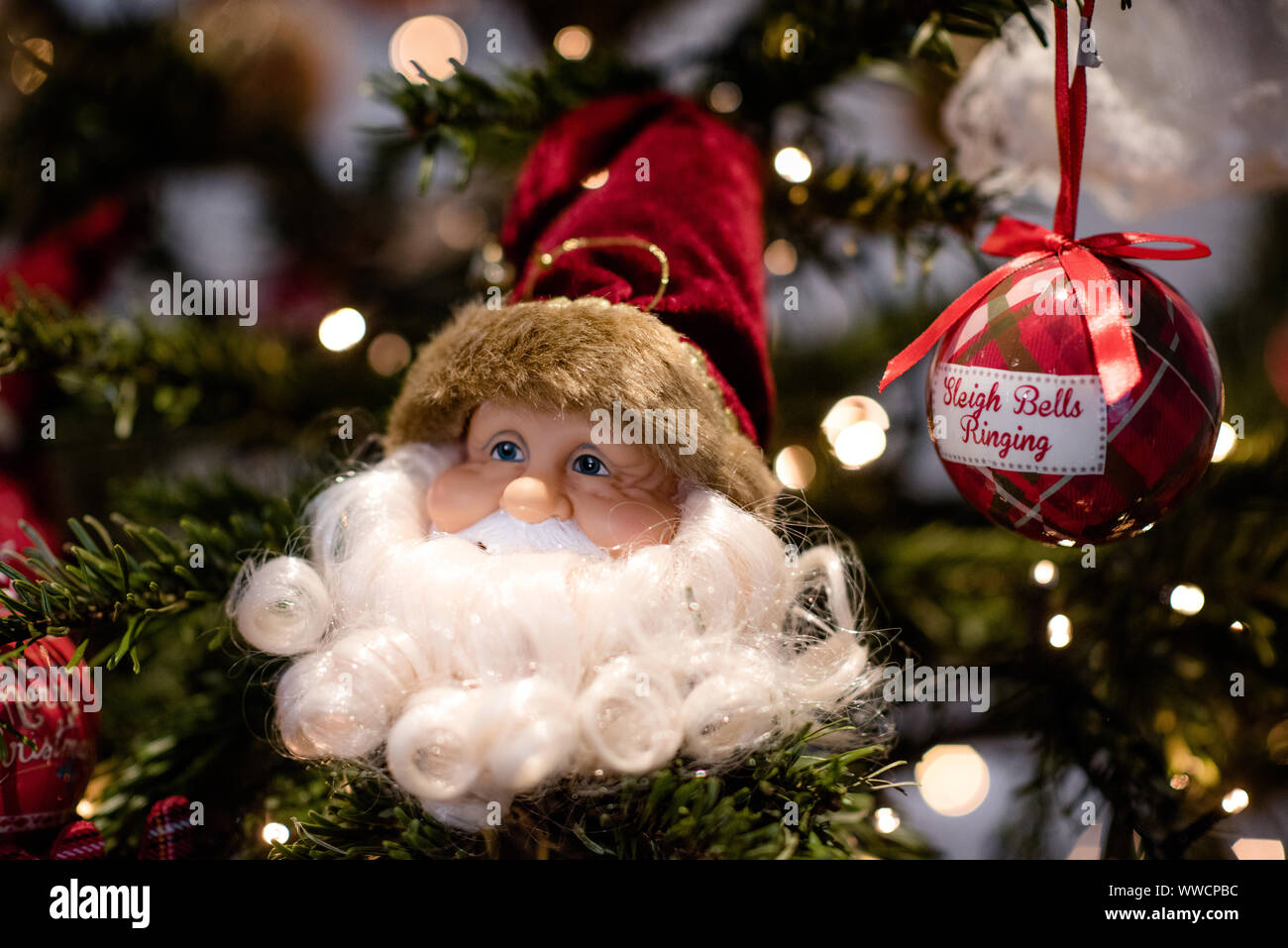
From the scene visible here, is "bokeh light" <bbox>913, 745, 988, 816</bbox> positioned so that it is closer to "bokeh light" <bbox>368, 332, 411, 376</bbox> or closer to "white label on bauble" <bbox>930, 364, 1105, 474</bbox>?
"white label on bauble" <bbox>930, 364, 1105, 474</bbox>

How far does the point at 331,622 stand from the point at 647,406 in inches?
10.9

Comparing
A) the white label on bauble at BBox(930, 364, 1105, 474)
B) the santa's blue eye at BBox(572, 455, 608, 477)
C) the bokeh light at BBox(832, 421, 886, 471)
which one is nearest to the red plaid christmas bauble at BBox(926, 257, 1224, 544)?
the white label on bauble at BBox(930, 364, 1105, 474)

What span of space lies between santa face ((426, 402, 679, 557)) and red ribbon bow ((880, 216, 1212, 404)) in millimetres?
185

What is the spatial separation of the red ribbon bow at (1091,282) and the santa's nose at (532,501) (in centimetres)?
24

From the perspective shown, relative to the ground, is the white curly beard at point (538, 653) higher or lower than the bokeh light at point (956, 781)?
higher

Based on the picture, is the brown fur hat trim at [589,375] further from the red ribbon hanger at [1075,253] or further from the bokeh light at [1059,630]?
the bokeh light at [1059,630]

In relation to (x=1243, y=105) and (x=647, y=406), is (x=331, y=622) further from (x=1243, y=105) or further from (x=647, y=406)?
(x=1243, y=105)

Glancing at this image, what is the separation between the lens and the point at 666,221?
2.34ft

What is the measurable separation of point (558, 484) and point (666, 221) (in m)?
0.25

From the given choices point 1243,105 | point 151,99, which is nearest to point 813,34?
point 1243,105

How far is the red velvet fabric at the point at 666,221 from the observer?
2.24ft

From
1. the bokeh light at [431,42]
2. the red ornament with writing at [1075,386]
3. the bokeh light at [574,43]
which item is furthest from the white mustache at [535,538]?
the bokeh light at [431,42]

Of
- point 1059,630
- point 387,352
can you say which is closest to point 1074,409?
point 1059,630

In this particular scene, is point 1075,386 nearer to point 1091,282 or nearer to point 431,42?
point 1091,282
